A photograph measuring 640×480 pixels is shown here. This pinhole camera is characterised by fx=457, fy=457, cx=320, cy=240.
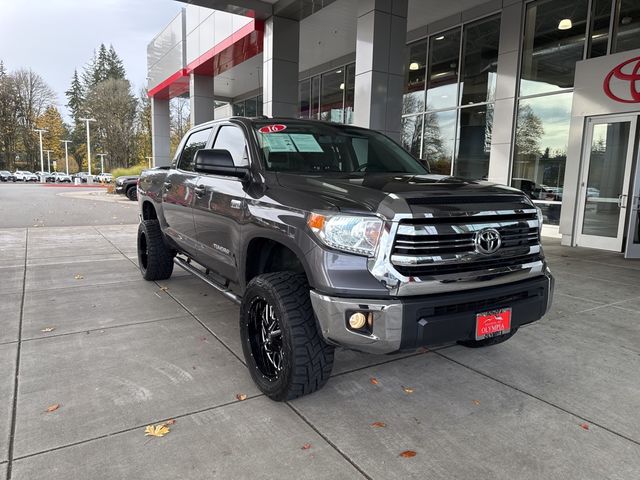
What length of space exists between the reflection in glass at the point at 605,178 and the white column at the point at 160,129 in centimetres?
2082

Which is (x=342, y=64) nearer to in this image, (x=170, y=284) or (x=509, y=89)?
(x=509, y=89)

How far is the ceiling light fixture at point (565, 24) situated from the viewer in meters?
10.3

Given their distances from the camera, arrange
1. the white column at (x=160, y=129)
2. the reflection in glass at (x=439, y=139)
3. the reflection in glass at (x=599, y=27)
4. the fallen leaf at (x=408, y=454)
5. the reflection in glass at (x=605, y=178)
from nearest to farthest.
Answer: the fallen leaf at (x=408, y=454) < the reflection in glass at (x=605, y=178) < the reflection in glass at (x=599, y=27) < the reflection in glass at (x=439, y=139) < the white column at (x=160, y=129)

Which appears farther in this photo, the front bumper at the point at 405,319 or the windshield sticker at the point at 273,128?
the windshield sticker at the point at 273,128

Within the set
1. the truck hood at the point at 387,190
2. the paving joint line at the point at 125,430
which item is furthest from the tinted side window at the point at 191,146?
the paving joint line at the point at 125,430

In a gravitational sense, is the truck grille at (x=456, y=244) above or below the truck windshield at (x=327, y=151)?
below

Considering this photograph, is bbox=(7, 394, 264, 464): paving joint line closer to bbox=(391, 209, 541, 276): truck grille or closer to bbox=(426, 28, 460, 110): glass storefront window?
bbox=(391, 209, 541, 276): truck grille

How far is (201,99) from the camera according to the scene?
704 inches

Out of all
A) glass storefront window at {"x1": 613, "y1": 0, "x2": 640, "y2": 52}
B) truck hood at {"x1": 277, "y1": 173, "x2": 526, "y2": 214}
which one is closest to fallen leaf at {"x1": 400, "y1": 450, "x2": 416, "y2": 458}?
truck hood at {"x1": 277, "y1": 173, "x2": 526, "y2": 214}

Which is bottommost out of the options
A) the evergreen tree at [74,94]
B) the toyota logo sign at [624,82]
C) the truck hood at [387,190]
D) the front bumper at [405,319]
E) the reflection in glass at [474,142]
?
→ the front bumper at [405,319]

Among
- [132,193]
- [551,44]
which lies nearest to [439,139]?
[551,44]

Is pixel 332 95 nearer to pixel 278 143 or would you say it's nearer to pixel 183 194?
pixel 183 194

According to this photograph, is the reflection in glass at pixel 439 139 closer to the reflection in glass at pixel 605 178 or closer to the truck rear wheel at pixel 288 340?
Result: the reflection in glass at pixel 605 178

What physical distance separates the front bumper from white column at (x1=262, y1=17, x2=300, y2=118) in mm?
9453
